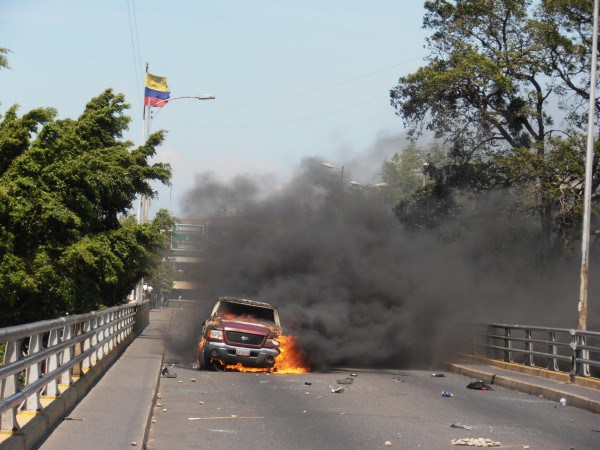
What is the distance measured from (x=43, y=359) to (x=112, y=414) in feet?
5.33

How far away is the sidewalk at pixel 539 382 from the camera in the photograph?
15.4m

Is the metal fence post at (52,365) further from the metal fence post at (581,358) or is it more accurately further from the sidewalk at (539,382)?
the metal fence post at (581,358)

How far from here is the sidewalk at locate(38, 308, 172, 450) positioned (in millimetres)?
8641

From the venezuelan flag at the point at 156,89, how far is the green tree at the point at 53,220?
19.0 m

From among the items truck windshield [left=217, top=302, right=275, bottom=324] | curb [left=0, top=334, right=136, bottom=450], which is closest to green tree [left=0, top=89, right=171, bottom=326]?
truck windshield [left=217, top=302, right=275, bottom=324]

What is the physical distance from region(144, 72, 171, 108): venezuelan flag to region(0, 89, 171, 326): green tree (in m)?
19.0

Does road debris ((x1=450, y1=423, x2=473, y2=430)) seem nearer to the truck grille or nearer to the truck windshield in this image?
the truck grille

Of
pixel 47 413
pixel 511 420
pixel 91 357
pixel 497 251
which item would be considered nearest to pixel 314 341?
pixel 91 357

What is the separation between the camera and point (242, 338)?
19.8 m

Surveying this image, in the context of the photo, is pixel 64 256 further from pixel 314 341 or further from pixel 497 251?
pixel 497 251

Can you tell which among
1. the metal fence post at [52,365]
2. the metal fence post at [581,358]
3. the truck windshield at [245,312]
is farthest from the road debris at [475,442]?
the truck windshield at [245,312]

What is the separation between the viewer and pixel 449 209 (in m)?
37.7

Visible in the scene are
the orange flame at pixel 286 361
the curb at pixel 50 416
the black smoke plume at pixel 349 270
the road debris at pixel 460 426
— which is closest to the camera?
the curb at pixel 50 416

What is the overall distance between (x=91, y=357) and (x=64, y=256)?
7.11m
